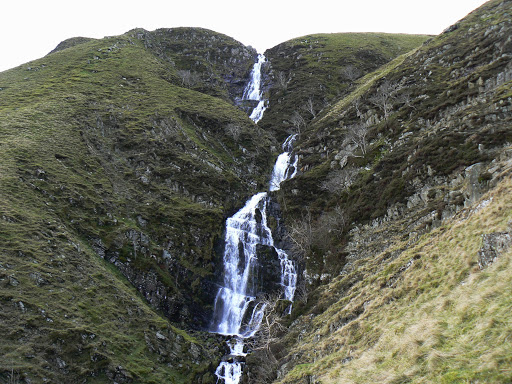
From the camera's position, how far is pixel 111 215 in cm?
4816

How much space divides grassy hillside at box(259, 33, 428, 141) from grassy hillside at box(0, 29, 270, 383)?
18.1m

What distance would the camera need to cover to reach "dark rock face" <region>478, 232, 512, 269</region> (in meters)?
15.8

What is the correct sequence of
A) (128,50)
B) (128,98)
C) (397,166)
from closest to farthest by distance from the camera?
(397,166)
(128,98)
(128,50)

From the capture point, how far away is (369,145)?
54875 mm

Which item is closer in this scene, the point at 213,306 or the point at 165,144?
the point at 213,306

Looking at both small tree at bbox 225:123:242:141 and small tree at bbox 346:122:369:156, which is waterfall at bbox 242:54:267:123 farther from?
small tree at bbox 346:122:369:156

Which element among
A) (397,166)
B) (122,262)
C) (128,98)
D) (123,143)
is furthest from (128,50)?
(397,166)

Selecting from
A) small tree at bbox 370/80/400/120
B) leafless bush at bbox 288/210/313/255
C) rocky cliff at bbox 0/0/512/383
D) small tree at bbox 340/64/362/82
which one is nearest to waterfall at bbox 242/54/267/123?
rocky cliff at bbox 0/0/512/383

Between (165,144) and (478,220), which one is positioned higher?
(165,144)

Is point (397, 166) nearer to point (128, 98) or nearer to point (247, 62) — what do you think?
point (128, 98)

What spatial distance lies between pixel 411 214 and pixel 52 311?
36672 mm

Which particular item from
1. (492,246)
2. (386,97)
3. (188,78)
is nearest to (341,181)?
(386,97)

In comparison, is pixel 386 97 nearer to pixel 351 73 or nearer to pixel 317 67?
pixel 351 73

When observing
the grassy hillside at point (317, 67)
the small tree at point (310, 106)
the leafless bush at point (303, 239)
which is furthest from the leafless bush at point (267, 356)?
the small tree at point (310, 106)
